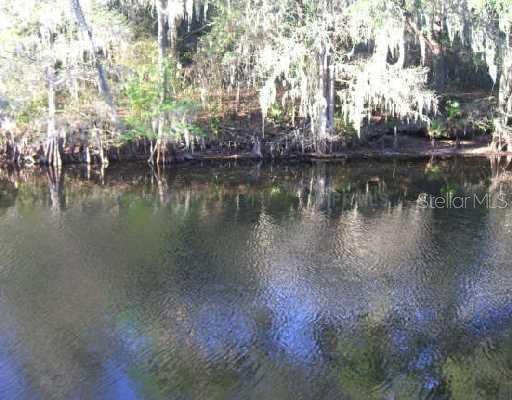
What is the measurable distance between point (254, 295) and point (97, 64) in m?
12.5

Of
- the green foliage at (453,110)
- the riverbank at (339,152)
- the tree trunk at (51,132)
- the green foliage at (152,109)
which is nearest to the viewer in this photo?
the tree trunk at (51,132)

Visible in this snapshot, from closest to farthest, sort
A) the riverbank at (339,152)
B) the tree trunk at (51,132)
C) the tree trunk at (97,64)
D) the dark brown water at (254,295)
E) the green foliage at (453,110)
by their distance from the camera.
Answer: the dark brown water at (254,295), the tree trunk at (97,64), the tree trunk at (51,132), the riverbank at (339,152), the green foliage at (453,110)

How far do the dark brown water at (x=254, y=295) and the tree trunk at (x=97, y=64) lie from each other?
3614mm

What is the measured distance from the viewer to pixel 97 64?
69.6 feet

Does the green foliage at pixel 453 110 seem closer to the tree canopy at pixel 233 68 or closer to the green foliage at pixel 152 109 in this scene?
the tree canopy at pixel 233 68

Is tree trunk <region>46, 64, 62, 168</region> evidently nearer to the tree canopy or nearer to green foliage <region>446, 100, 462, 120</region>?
the tree canopy

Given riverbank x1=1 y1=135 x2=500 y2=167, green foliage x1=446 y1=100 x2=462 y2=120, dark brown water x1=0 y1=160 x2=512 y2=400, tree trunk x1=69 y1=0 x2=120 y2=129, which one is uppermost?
tree trunk x1=69 y1=0 x2=120 y2=129

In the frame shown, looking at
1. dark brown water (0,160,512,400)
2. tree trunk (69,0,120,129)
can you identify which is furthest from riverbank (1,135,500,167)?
dark brown water (0,160,512,400)

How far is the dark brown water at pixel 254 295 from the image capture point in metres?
8.65

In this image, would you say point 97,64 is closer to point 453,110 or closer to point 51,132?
point 51,132

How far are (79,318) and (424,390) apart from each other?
5186 millimetres

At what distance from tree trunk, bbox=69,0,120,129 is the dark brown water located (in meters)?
3.61

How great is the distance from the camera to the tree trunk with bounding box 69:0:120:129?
20375mm

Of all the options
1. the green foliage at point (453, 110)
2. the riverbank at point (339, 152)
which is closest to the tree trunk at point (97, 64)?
the riverbank at point (339, 152)
